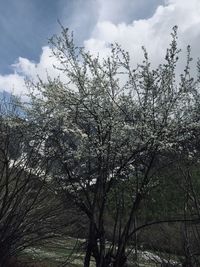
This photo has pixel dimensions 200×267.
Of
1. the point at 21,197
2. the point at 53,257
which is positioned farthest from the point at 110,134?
the point at 53,257

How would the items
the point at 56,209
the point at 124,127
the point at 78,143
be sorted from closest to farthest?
the point at 124,127 < the point at 78,143 < the point at 56,209

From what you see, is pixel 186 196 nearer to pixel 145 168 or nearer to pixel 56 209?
pixel 145 168

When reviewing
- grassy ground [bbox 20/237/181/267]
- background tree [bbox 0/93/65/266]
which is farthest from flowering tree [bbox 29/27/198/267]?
grassy ground [bbox 20/237/181/267]

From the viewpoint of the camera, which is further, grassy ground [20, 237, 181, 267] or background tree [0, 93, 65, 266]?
grassy ground [20, 237, 181, 267]

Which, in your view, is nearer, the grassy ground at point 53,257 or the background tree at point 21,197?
the background tree at point 21,197

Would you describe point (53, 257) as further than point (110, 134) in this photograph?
Yes

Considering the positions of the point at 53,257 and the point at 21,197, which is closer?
the point at 21,197

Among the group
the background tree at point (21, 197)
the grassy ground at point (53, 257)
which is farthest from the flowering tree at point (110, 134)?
the grassy ground at point (53, 257)

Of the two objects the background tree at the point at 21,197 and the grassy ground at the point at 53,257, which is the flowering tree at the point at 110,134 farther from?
the grassy ground at the point at 53,257

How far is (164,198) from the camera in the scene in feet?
38.9

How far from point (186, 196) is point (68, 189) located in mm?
2576

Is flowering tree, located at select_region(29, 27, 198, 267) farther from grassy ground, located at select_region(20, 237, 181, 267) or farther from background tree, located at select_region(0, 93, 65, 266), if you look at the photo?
grassy ground, located at select_region(20, 237, 181, 267)

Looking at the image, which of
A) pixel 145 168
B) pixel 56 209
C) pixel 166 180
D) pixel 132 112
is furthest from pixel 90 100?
pixel 56 209

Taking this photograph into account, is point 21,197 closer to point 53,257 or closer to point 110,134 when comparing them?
point 110,134
